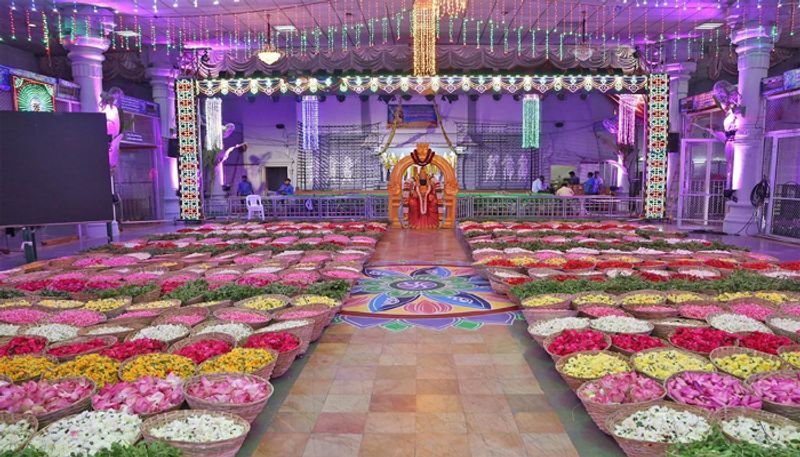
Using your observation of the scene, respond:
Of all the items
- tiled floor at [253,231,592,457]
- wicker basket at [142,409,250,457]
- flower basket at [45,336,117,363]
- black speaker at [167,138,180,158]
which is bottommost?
tiled floor at [253,231,592,457]

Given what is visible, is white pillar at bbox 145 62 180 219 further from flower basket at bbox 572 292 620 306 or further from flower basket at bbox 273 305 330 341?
flower basket at bbox 572 292 620 306

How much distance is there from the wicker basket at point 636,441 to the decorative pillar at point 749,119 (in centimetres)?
1094

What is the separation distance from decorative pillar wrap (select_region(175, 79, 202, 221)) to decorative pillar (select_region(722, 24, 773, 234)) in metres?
12.5

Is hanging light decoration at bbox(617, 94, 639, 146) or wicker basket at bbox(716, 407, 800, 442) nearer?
wicker basket at bbox(716, 407, 800, 442)

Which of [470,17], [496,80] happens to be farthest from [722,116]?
[470,17]

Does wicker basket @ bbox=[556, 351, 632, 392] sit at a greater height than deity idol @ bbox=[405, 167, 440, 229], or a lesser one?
lesser

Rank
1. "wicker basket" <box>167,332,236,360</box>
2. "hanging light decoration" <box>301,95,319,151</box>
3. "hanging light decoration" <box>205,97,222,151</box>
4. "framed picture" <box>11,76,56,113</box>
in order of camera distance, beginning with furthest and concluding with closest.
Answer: "hanging light decoration" <box>301,95,319,151</box>
"hanging light decoration" <box>205,97,222,151</box>
"framed picture" <box>11,76,56,113</box>
"wicker basket" <box>167,332,236,360</box>

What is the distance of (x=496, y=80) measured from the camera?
44.0 feet

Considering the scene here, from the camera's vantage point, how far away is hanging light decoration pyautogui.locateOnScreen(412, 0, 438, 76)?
9.74 metres

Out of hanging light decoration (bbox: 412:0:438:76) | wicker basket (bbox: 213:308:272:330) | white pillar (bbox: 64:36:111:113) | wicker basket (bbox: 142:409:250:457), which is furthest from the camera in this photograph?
white pillar (bbox: 64:36:111:113)

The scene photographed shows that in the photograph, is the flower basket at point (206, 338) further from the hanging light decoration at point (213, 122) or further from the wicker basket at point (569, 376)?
the hanging light decoration at point (213, 122)

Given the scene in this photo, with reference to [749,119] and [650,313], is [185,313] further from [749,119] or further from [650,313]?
[749,119]

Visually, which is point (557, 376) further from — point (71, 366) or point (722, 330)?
point (71, 366)

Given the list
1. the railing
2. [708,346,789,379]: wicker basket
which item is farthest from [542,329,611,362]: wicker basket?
the railing
